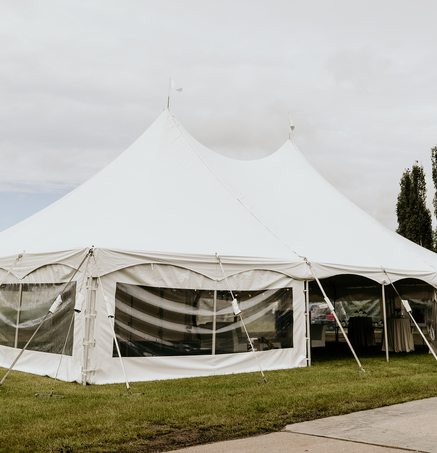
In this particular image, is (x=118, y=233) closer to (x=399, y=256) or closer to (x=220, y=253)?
(x=220, y=253)

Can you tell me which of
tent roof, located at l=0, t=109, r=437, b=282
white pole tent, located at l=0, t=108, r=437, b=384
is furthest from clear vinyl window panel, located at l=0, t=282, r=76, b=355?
tent roof, located at l=0, t=109, r=437, b=282

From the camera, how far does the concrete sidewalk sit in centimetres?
438

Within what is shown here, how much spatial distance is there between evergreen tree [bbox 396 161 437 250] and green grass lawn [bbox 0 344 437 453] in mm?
24006

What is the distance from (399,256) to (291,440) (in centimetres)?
750

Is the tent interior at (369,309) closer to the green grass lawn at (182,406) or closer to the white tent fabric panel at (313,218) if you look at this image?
the white tent fabric panel at (313,218)

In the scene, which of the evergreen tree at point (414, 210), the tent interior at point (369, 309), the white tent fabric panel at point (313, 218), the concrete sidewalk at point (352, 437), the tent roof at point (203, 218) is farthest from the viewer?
the evergreen tree at point (414, 210)

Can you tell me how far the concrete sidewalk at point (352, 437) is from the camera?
438 cm

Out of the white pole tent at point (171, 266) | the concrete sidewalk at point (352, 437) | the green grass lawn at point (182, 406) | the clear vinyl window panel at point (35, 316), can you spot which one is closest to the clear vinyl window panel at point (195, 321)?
the white pole tent at point (171, 266)

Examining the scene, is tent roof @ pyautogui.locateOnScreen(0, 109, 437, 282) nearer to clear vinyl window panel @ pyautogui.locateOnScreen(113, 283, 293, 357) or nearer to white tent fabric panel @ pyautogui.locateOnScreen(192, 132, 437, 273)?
white tent fabric panel @ pyautogui.locateOnScreen(192, 132, 437, 273)

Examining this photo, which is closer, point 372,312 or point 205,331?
point 205,331

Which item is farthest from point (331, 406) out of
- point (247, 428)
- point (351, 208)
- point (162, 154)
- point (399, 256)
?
point (351, 208)

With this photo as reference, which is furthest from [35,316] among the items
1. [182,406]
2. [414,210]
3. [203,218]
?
[414,210]

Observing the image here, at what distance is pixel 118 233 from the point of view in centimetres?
870

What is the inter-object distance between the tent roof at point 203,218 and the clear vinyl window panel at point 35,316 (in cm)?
68
